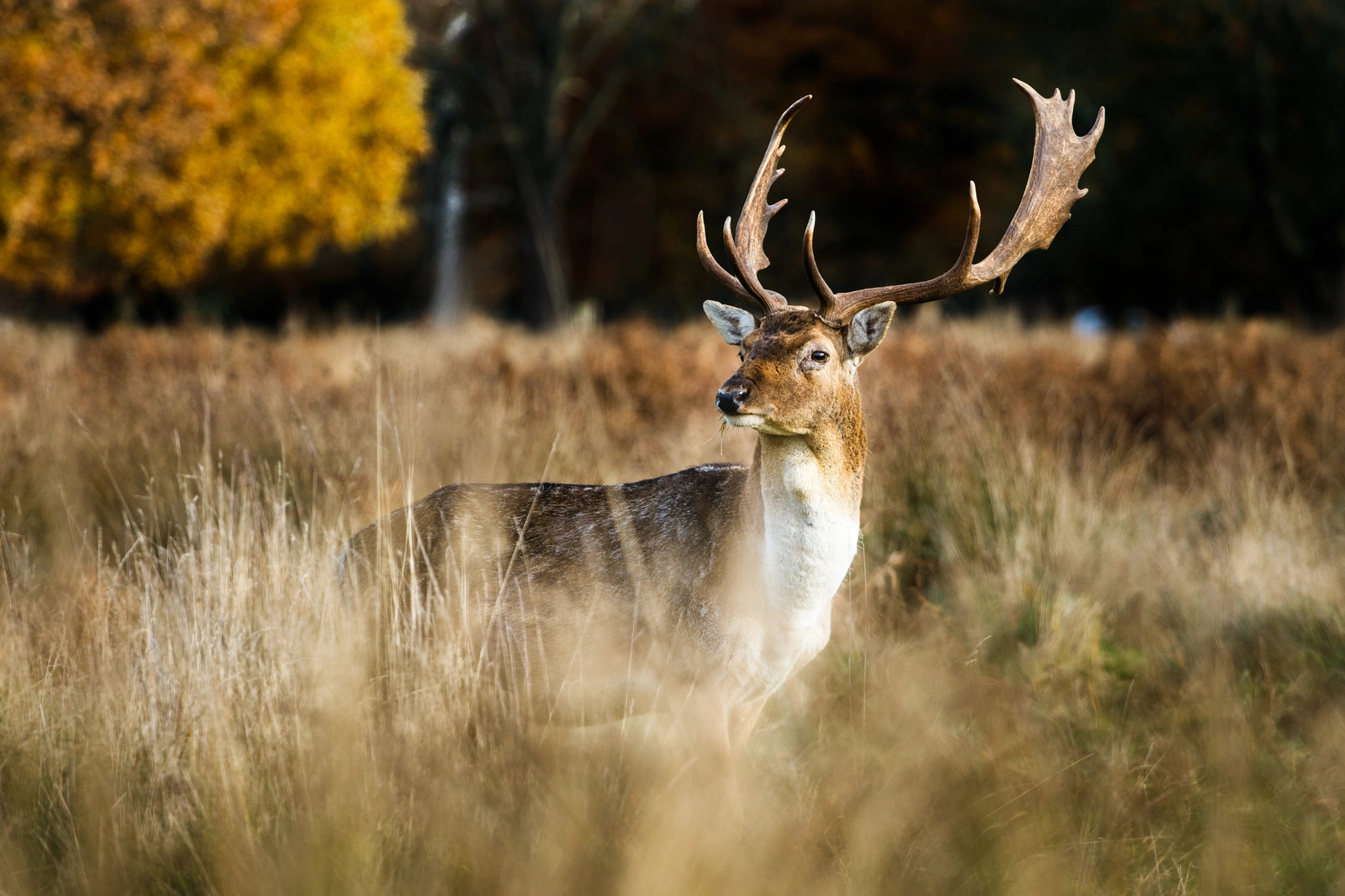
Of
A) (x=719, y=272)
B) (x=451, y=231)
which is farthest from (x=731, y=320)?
(x=451, y=231)

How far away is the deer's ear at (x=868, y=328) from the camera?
375 centimetres

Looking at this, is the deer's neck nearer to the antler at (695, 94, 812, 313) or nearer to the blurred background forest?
the antler at (695, 94, 812, 313)

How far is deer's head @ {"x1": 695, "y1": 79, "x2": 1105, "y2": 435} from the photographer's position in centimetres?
341

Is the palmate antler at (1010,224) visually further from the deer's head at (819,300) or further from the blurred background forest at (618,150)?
the blurred background forest at (618,150)

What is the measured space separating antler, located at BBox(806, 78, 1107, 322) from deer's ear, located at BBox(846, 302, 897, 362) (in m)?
0.11

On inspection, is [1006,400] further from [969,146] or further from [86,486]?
[969,146]

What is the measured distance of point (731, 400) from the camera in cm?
324

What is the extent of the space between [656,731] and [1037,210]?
2269 mm

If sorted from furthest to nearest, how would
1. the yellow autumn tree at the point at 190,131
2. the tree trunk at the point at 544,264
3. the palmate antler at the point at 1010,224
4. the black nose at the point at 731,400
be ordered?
the tree trunk at the point at 544,264 < the yellow autumn tree at the point at 190,131 < the palmate antler at the point at 1010,224 < the black nose at the point at 731,400

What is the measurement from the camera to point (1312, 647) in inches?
190

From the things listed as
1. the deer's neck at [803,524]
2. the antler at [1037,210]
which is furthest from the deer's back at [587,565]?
the antler at [1037,210]

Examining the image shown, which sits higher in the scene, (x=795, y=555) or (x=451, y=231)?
(x=451, y=231)

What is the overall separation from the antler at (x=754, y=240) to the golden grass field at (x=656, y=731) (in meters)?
1.20

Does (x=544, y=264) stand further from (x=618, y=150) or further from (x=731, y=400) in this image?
(x=731, y=400)
